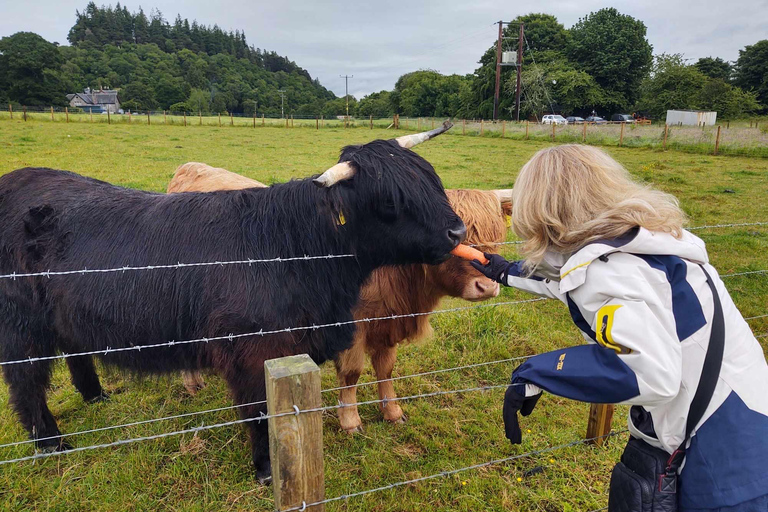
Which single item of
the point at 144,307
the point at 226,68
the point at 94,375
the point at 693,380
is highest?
the point at 226,68

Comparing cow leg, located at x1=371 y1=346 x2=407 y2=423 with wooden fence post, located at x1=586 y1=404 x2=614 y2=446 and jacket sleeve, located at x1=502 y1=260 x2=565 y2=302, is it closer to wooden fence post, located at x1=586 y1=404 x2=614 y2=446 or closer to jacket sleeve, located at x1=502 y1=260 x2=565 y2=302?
wooden fence post, located at x1=586 y1=404 x2=614 y2=446

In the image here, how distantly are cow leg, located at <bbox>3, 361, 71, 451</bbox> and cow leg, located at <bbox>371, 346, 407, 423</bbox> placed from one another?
212 centimetres

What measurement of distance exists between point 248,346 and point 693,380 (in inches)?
78.4

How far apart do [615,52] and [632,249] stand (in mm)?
60653

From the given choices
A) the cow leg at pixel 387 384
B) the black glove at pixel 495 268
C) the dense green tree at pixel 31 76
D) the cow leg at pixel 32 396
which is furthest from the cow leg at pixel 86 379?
the dense green tree at pixel 31 76

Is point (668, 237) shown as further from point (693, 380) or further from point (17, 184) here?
point (17, 184)

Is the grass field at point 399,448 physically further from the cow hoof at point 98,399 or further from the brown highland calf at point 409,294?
the brown highland calf at point 409,294

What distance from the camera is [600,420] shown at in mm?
3121

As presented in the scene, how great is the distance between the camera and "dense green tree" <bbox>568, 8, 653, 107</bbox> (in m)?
51.4

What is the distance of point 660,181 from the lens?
41.2 ft

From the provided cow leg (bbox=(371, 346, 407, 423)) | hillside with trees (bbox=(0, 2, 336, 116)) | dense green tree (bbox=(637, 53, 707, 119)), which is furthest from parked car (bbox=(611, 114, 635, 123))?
hillside with trees (bbox=(0, 2, 336, 116))

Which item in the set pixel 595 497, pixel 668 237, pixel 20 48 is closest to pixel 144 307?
pixel 668 237

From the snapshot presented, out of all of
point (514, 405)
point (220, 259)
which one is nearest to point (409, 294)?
point (220, 259)

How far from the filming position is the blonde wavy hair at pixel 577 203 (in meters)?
1.57
